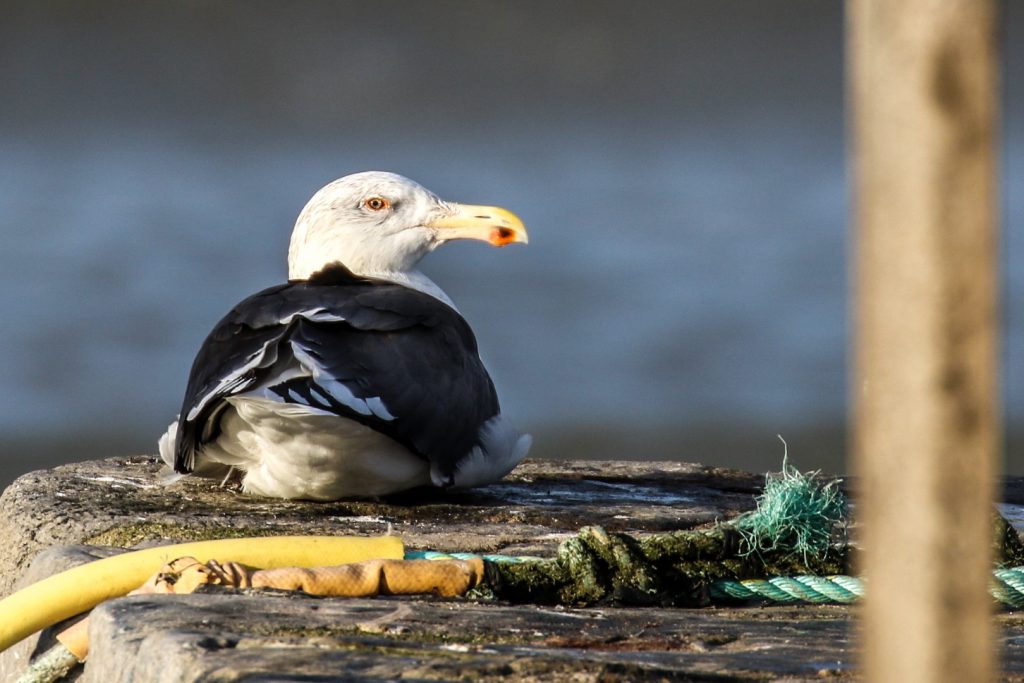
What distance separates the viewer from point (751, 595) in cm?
359

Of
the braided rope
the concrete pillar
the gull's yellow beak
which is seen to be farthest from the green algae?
the concrete pillar

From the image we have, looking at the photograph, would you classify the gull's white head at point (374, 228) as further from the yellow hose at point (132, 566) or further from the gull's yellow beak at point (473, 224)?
the yellow hose at point (132, 566)

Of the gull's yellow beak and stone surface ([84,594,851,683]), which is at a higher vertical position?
the gull's yellow beak

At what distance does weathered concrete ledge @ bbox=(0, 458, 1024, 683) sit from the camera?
8.07 ft

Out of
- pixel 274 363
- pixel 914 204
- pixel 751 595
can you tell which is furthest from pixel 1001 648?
pixel 274 363

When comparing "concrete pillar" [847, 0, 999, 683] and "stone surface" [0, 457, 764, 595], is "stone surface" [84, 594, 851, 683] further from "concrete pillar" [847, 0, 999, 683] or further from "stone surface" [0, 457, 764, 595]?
"concrete pillar" [847, 0, 999, 683]

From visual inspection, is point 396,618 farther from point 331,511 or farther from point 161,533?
point 331,511

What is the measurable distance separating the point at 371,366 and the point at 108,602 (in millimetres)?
1670

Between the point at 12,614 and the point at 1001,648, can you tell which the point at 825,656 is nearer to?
the point at 1001,648

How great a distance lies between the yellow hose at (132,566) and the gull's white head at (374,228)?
2319mm

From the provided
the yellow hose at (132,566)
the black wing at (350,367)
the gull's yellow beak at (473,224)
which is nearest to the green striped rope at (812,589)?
the yellow hose at (132,566)

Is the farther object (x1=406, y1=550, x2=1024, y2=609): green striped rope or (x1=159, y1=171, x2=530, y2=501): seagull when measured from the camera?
(x1=159, y1=171, x2=530, y2=501): seagull

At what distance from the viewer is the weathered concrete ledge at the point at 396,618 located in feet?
8.07

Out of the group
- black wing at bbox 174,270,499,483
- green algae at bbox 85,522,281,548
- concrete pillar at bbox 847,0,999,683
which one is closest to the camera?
concrete pillar at bbox 847,0,999,683
